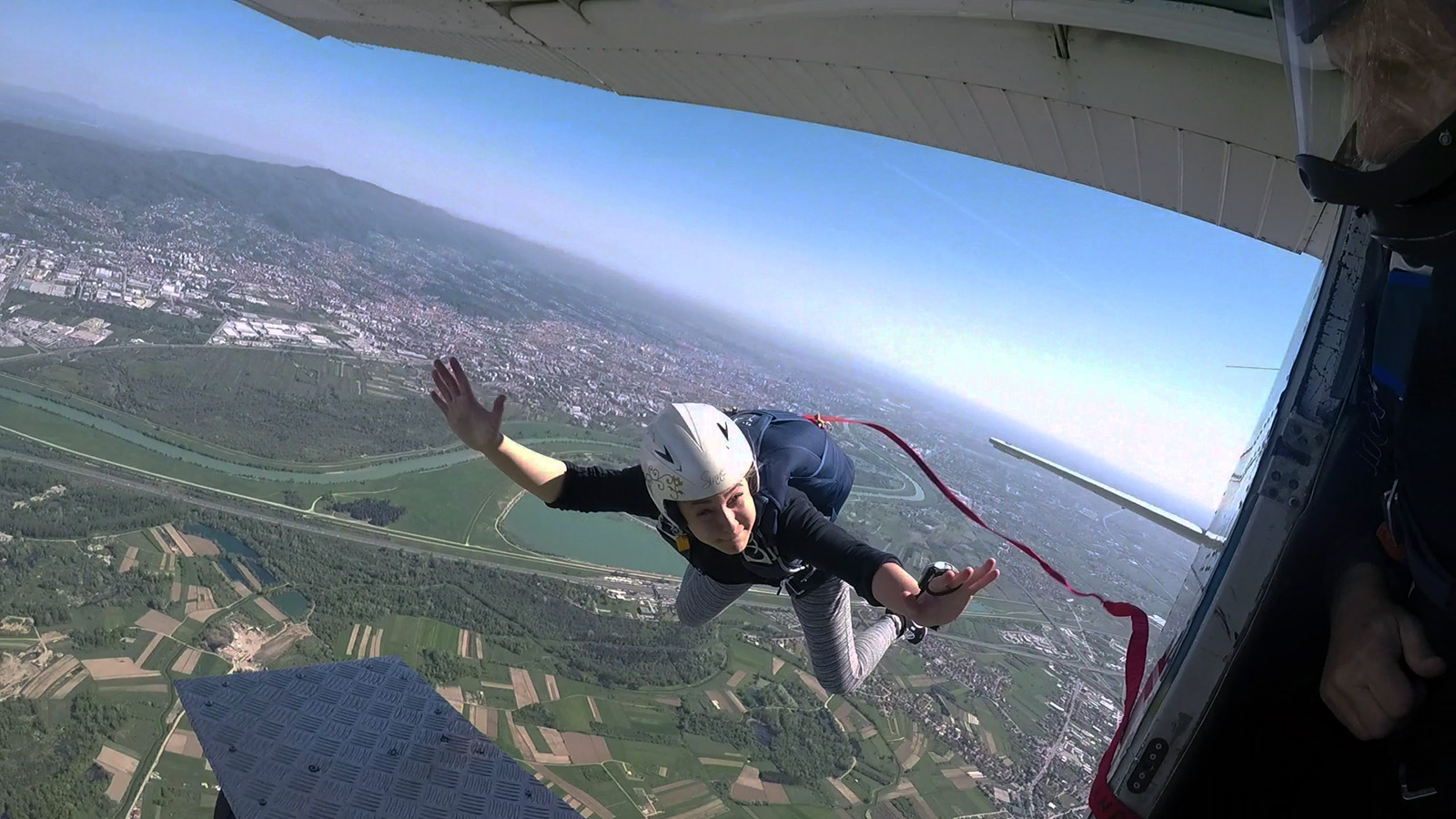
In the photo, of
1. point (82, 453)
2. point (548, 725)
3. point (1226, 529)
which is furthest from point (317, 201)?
point (1226, 529)

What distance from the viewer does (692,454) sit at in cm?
201

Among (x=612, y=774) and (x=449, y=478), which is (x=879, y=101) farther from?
(x=449, y=478)

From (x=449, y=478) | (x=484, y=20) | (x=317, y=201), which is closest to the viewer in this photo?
(x=484, y=20)

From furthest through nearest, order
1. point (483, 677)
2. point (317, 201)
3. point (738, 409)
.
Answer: point (317, 201), point (483, 677), point (738, 409)

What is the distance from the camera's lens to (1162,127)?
154cm

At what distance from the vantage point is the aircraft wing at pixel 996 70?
1316 mm

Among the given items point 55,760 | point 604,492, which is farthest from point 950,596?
point 55,760

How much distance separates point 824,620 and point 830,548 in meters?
1.27

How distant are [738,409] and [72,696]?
13.1m

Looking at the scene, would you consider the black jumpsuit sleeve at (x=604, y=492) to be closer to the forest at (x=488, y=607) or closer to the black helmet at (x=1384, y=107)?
the black helmet at (x=1384, y=107)

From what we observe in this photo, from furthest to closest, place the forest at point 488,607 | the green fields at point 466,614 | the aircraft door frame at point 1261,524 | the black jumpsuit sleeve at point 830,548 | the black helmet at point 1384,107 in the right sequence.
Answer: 1. the forest at point 488,607
2. the green fields at point 466,614
3. the black jumpsuit sleeve at point 830,548
4. the aircraft door frame at point 1261,524
5. the black helmet at point 1384,107

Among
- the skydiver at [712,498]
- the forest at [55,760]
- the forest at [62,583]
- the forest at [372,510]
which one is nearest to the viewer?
the skydiver at [712,498]

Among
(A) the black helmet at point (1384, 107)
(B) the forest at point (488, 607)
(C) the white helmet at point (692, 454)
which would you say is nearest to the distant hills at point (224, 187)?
(B) the forest at point (488, 607)

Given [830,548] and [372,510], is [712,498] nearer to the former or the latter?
[830,548]
